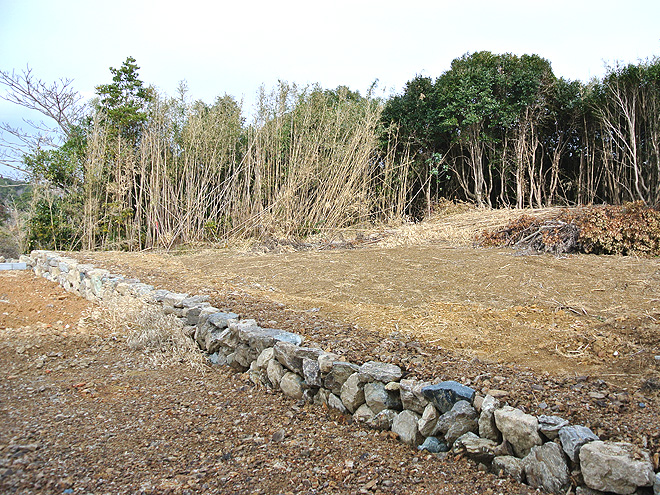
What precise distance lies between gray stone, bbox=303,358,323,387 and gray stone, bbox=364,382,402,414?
0.27 metres

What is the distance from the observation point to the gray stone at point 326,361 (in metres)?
2.06

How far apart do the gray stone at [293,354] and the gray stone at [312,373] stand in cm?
2

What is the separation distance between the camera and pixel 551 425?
143 centimetres

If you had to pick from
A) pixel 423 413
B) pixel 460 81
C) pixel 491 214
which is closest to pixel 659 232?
pixel 491 214

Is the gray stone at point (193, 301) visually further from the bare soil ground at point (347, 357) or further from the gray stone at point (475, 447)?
the gray stone at point (475, 447)

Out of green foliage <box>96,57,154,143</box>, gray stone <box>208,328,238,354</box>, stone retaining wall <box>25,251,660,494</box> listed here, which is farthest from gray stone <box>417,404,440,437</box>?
green foliage <box>96,57,154,143</box>

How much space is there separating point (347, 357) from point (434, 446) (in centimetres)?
58

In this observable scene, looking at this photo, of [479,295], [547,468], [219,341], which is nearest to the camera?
[547,468]

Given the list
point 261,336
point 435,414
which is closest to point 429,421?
point 435,414

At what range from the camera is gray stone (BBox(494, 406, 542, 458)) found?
1.46m

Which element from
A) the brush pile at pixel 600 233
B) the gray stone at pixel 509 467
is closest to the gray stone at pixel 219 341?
the gray stone at pixel 509 467

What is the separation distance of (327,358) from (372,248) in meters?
3.22

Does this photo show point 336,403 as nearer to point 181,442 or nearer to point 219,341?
point 181,442

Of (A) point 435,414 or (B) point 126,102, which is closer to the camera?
(A) point 435,414
